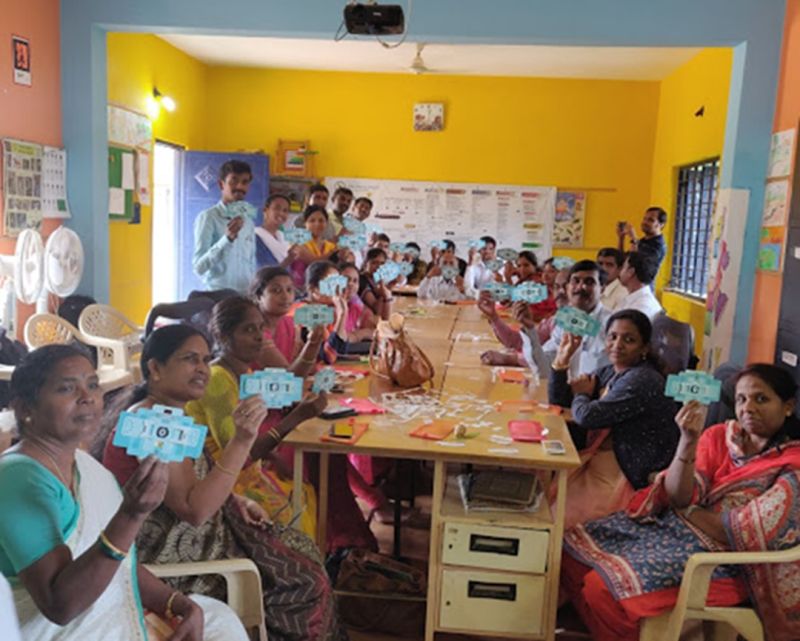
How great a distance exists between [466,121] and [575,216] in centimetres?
151

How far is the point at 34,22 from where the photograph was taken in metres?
4.08

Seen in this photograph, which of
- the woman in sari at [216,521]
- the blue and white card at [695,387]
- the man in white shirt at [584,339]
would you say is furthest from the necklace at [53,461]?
the man in white shirt at [584,339]

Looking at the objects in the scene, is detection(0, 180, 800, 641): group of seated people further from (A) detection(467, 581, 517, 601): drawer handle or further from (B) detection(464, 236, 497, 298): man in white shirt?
(B) detection(464, 236, 497, 298): man in white shirt

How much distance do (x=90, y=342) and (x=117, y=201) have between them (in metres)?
2.00

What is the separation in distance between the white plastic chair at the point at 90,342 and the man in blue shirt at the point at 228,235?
63 centimetres

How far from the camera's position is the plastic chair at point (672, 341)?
3852 mm

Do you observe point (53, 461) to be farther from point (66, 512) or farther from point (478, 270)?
point (478, 270)

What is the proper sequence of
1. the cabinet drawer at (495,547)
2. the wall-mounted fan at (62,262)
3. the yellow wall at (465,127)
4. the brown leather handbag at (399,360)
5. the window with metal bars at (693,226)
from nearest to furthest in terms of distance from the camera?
the cabinet drawer at (495,547) < the brown leather handbag at (399,360) < the wall-mounted fan at (62,262) < the window with metal bars at (693,226) < the yellow wall at (465,127)

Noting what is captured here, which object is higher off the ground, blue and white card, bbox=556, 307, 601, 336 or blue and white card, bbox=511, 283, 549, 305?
blue and white card, bbox=511, 283, 549, 305

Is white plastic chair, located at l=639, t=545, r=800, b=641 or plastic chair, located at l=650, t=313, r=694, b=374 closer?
white plastic chair, located at l=639, t=545, r=800, b=641

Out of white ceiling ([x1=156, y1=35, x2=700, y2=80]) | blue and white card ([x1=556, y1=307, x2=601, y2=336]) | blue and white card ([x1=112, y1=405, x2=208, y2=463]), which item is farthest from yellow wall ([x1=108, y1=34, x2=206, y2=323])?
blue and white card ([x1=112, y1=405, x2=208, y2=463])

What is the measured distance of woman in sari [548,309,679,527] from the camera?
2561 mm

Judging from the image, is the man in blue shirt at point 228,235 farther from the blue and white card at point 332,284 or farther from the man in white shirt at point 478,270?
the man in white shirt at point 478,270

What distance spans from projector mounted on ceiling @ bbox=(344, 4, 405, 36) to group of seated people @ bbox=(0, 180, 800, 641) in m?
1.39
